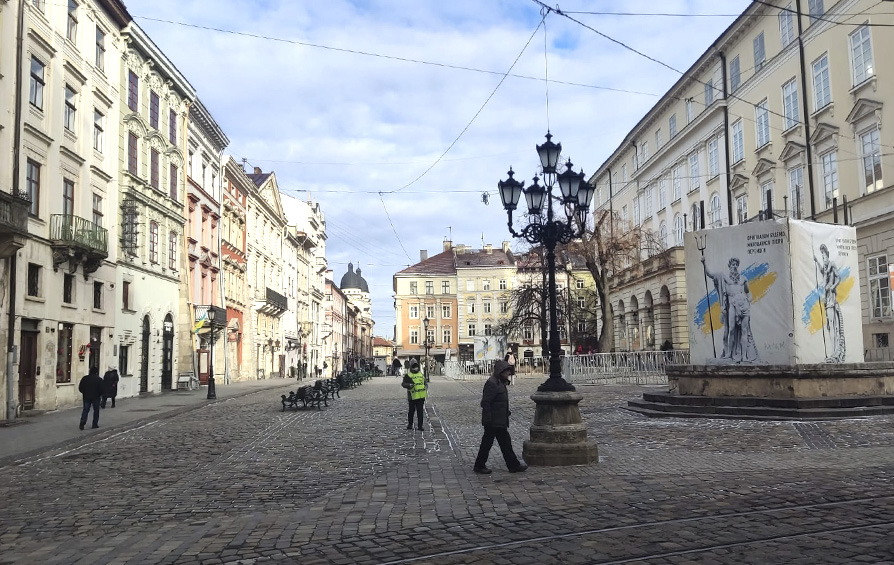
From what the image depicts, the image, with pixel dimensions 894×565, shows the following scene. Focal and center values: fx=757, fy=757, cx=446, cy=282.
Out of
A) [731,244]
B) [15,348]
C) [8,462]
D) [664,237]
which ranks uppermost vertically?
[664,237]

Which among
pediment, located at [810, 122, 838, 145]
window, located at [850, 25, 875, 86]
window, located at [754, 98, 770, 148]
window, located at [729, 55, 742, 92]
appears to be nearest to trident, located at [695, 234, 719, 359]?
window, located at [850, 25, 875, 86]

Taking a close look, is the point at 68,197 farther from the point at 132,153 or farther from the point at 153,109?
the point at 153,109

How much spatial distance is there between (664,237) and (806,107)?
63.2 feet

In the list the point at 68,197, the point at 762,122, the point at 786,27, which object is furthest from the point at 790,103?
the point at 68,197

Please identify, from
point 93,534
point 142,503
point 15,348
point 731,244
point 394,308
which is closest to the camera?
point 93,534

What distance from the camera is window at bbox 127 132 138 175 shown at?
30.5 m

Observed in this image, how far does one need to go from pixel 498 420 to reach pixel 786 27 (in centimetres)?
3173

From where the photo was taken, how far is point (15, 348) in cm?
2020

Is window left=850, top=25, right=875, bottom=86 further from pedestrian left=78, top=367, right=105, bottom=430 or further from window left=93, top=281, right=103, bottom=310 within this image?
window left=93, top=281, right=103, bottom=310

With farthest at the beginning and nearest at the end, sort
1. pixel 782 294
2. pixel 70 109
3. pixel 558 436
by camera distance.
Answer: pixel 70 109 < pixel 782 294 < pixel 558 436

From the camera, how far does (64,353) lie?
24.5 metres

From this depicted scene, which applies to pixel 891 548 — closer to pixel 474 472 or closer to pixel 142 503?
pixel 474 472

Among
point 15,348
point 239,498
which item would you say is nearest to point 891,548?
point 239,498

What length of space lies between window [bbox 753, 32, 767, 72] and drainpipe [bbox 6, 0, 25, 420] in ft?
104
